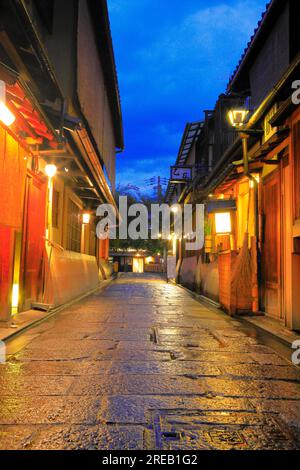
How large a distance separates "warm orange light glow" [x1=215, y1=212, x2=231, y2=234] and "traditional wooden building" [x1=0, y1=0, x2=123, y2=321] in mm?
5146

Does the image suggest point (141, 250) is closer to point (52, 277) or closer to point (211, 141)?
point (211, 141)

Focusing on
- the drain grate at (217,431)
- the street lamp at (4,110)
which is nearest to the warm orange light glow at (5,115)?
the street lamp at (4,110)

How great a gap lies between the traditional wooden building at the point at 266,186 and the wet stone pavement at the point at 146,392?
262 centimetres

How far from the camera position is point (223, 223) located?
1389 centimetres

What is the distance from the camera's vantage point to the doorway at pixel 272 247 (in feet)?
34.3

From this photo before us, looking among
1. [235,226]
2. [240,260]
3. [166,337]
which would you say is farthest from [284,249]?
[235,226]

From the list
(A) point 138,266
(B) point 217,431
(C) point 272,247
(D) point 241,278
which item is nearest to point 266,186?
(C) point 272,247

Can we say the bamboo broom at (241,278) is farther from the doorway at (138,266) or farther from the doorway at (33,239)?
the doorway at (138,266)

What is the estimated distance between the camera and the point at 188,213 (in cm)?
2661

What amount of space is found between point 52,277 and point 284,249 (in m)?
6.80

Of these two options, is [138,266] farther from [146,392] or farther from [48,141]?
[146,392]

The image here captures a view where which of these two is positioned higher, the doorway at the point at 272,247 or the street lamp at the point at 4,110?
the street lamp at the point at 4,110

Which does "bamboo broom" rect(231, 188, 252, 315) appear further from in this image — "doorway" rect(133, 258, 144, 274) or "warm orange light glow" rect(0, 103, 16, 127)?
"doorway" rect(133, 258, 144, 274)

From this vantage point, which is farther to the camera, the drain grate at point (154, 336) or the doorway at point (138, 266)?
the doorway at point (138, 266)
